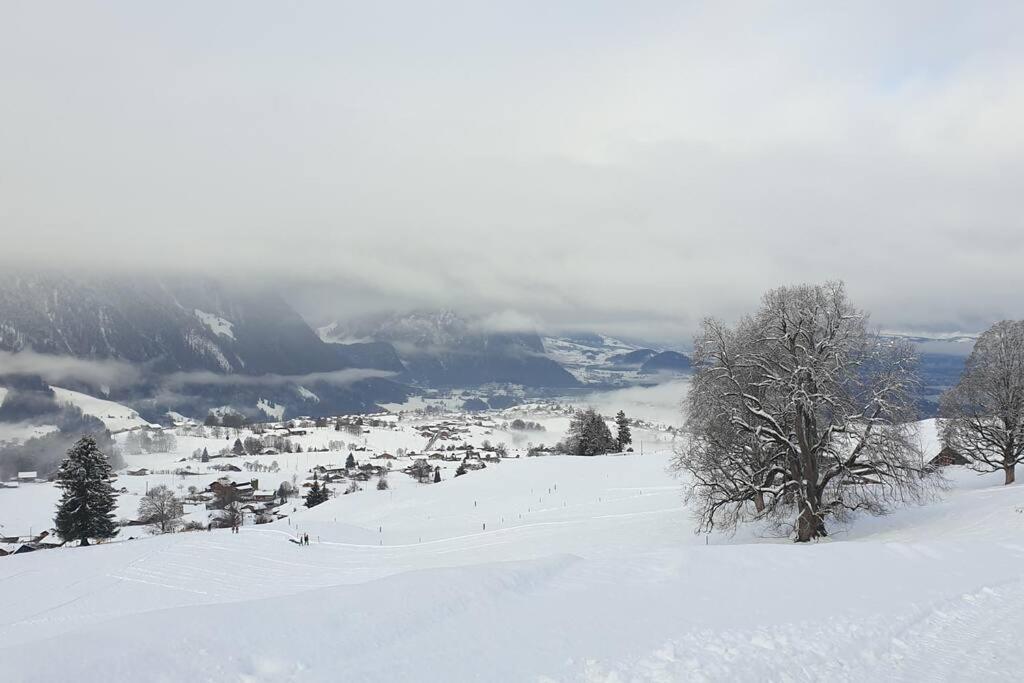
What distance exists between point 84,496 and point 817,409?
2171 inches

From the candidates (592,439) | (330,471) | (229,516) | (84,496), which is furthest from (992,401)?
(330,471)

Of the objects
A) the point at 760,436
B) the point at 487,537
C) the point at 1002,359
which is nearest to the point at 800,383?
the point at 760,436

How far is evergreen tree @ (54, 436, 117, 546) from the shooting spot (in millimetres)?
48781

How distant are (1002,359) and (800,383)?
1818 centimetres

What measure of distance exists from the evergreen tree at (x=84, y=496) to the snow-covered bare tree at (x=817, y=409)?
49913mm

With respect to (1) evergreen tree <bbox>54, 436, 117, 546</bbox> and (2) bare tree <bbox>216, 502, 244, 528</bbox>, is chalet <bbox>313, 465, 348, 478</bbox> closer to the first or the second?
(2) bare tree <bbox>216, 502, 244, 528</bbox>

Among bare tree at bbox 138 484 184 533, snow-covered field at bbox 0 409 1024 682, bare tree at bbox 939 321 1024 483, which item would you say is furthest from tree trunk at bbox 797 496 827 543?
bare tree at bbox 138 484 184 533

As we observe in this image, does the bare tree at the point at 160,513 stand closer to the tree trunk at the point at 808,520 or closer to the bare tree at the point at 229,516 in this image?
the bare tree at the point at 229,516

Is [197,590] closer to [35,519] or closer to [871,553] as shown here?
[871,553]

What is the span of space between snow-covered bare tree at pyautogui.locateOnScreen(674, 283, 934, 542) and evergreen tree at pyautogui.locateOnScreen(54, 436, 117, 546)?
4991 centimetres

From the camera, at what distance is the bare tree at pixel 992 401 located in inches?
1183

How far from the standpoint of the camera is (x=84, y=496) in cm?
4944

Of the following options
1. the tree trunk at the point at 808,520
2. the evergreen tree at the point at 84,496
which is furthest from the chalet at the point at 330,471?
the tree trunk at the point at 808,520

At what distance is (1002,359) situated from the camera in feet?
99.8
